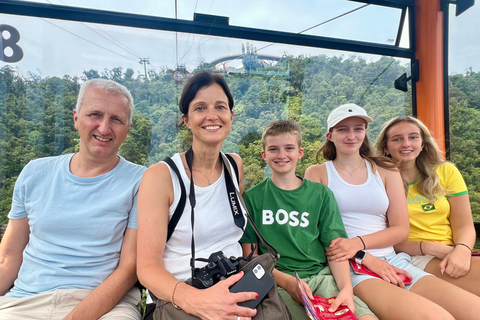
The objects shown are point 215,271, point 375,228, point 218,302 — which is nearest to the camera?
point 218,302

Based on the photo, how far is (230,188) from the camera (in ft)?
5.28

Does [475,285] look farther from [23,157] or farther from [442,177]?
[23,157]

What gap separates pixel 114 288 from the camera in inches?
56.9

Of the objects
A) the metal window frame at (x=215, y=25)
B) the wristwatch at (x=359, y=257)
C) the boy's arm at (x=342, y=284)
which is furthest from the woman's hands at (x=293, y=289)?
the metal window frame at (x=215, y=25)

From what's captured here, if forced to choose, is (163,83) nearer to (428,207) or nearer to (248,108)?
(248,108)

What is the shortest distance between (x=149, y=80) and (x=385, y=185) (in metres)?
1.84

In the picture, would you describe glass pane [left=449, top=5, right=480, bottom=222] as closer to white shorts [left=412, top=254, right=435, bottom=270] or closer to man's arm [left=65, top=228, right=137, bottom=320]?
white shorts [left=412, top=254, right=435, bottom=270]

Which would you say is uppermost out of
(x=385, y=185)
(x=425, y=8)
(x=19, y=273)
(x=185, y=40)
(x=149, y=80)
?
(x=425, y=8)

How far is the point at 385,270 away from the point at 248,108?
1.57 meters

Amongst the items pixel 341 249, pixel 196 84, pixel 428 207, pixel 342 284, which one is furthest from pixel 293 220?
pixel 428 207

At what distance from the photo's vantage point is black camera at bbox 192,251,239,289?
1.24 meters

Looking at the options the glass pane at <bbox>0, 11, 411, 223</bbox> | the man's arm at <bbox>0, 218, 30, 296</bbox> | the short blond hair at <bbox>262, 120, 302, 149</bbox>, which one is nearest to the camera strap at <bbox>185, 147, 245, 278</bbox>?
the short blond hair at <bbox>262, 120, 302, 149</bbox>

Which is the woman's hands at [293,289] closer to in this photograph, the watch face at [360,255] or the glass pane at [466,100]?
the watch face at [360,255]

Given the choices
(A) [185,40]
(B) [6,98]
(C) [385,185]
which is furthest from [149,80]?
(C) [385,185]
